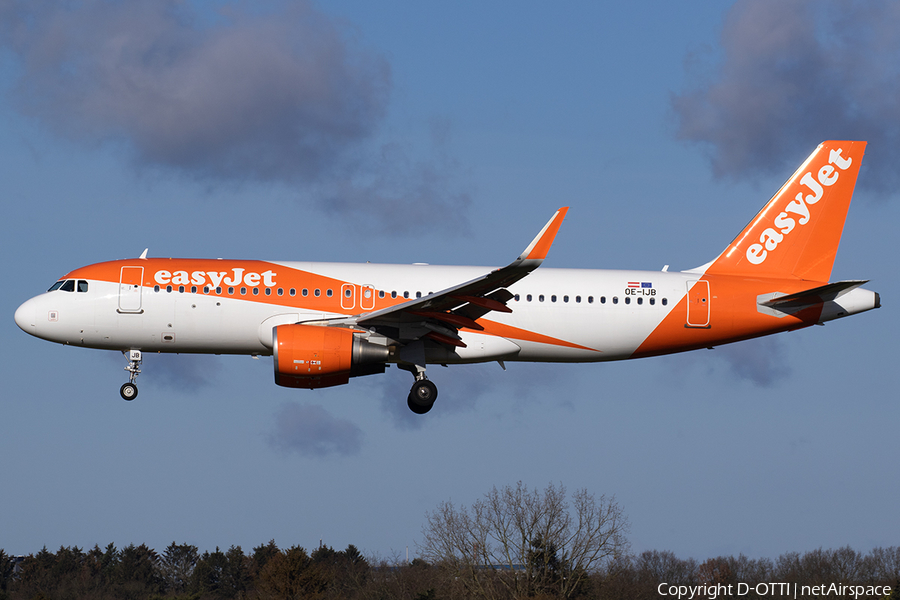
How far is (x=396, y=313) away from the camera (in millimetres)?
29688

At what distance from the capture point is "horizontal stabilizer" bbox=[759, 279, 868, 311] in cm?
3156

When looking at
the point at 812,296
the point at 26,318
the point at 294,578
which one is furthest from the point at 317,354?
the point at 294,578

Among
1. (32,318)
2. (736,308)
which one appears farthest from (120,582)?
(736,308)

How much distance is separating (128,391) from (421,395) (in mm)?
8940

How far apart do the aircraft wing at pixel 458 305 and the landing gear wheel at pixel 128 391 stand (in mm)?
7432

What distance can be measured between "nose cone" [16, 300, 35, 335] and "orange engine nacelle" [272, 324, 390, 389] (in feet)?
26.0

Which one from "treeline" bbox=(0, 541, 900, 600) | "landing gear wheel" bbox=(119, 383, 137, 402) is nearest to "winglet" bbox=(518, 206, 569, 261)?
"landing gear wheel" bbox=(119, 383, 137, 402)

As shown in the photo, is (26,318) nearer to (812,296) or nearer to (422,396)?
(422,396)

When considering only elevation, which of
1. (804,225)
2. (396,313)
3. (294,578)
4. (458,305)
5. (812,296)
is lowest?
(294,578)

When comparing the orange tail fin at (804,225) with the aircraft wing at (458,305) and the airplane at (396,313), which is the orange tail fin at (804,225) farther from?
the aircraft wing at (458,305)

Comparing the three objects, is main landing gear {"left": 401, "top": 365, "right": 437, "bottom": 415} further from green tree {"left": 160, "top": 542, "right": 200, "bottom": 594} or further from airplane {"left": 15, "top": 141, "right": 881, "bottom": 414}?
green tree {"left": 160, "top": 542, "right": 200, "bottom": 594}

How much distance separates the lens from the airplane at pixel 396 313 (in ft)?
99.7

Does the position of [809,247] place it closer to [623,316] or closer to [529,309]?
[623,316]

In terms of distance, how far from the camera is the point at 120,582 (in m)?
106
